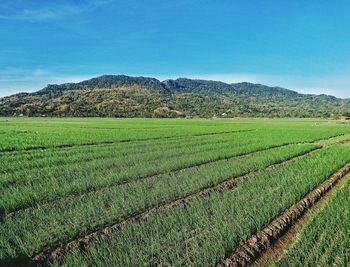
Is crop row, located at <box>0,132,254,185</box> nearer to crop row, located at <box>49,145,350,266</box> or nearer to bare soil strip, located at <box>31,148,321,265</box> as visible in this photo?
bare soil strip, located at <box>31,148,321,265</box>

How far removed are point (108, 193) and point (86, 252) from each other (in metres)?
3.57

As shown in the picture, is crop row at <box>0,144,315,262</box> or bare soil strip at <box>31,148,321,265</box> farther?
crop row at <box>0,144,315,262</box>

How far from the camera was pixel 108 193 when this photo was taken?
8.76 m

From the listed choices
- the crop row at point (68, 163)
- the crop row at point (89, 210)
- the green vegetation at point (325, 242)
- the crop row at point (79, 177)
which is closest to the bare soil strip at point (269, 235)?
the green vegetation at point (325, 242)

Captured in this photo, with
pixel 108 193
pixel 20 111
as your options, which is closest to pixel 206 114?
pixel 20 111

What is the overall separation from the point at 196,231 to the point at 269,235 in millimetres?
1223

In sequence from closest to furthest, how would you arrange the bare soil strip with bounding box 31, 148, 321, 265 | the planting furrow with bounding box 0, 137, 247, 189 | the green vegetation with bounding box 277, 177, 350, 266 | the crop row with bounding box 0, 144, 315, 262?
the green vegetation with bounding box 277, 177, 350, 266
the bare soil strip with bounding box 31, 148, 321, 265
the crop row with bounding box 0, 144, 315, 262
the planting furrow with bounding box 0, 137, 247, 189

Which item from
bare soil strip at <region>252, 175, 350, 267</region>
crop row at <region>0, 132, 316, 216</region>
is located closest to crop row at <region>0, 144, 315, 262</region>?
crop row at <region>0, 132, 316, 216</region>

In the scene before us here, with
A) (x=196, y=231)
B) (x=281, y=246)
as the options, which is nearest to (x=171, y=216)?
(x=196, y=231)

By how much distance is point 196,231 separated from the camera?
5977 mm

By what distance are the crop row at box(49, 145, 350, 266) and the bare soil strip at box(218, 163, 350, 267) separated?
0.37ft

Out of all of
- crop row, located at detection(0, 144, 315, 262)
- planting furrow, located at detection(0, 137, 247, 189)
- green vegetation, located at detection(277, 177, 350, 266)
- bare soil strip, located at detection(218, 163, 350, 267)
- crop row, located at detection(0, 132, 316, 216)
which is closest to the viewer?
green vegetation, located at detection(277, 177, 350, 266)

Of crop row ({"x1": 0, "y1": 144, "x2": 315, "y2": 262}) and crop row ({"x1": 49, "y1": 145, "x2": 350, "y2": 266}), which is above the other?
crop row ({"x1": 49, "y1": 145, "x2": 350, "y2": 266})

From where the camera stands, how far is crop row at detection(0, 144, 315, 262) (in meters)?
5.79
